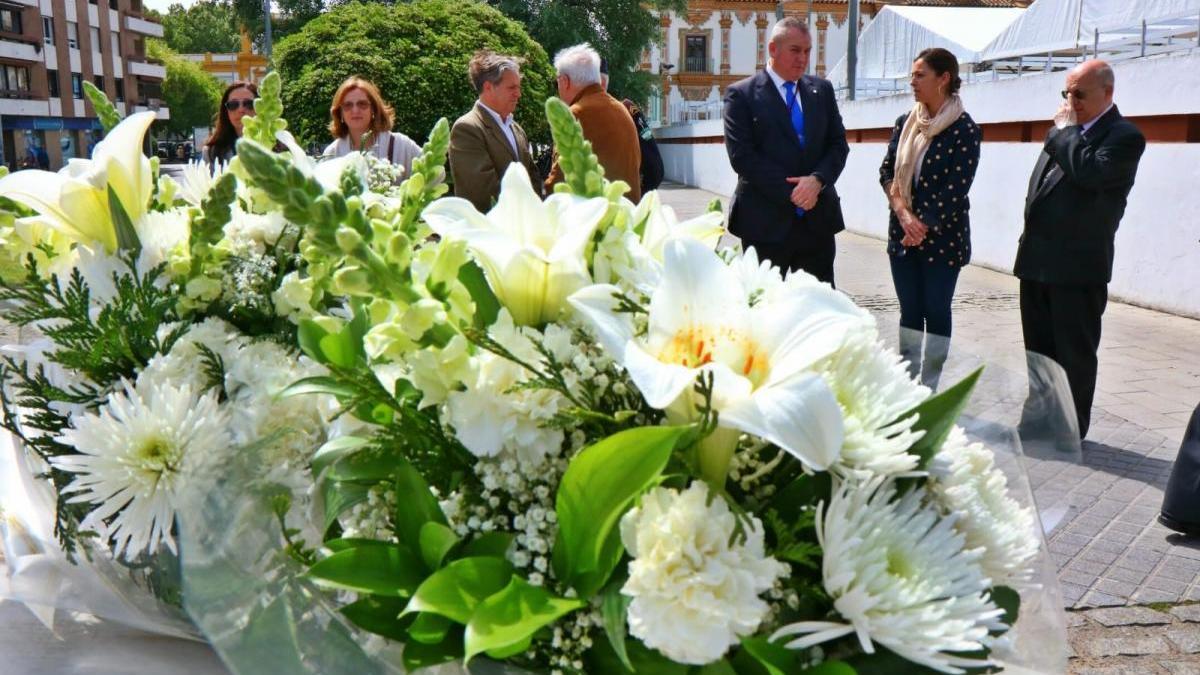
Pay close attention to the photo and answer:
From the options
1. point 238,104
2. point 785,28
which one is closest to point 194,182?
point 785,28

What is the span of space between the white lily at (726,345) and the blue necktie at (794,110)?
16.2ft

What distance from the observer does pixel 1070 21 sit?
1338 cm

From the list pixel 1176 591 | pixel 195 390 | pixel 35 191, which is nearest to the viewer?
pixel 195 390

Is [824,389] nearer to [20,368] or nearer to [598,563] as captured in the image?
[598,563]

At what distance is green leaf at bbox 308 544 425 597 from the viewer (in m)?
0.96

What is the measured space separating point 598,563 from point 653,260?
32 centimetres

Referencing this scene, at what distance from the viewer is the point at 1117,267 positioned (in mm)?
9508

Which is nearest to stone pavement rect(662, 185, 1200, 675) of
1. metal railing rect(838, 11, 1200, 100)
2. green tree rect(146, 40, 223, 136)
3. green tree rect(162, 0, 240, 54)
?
metal railing rect(838, 11, 1200, 100)

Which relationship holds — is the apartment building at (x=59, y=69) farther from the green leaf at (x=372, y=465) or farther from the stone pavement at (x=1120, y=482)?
the green leaf at (x=372, y=465)

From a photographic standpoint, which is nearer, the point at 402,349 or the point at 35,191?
the point at 402,349

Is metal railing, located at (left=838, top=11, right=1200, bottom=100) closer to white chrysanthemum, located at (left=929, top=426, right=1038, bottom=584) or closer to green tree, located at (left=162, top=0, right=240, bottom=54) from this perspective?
white chrysanthemum, located at (left=929, top=426, right=1038, bottom=584)

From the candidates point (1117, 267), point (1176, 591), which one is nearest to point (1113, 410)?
point (1176, 591)

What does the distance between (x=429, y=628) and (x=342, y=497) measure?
18 centimetres

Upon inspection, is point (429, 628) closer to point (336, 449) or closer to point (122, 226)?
point (336, 449)
